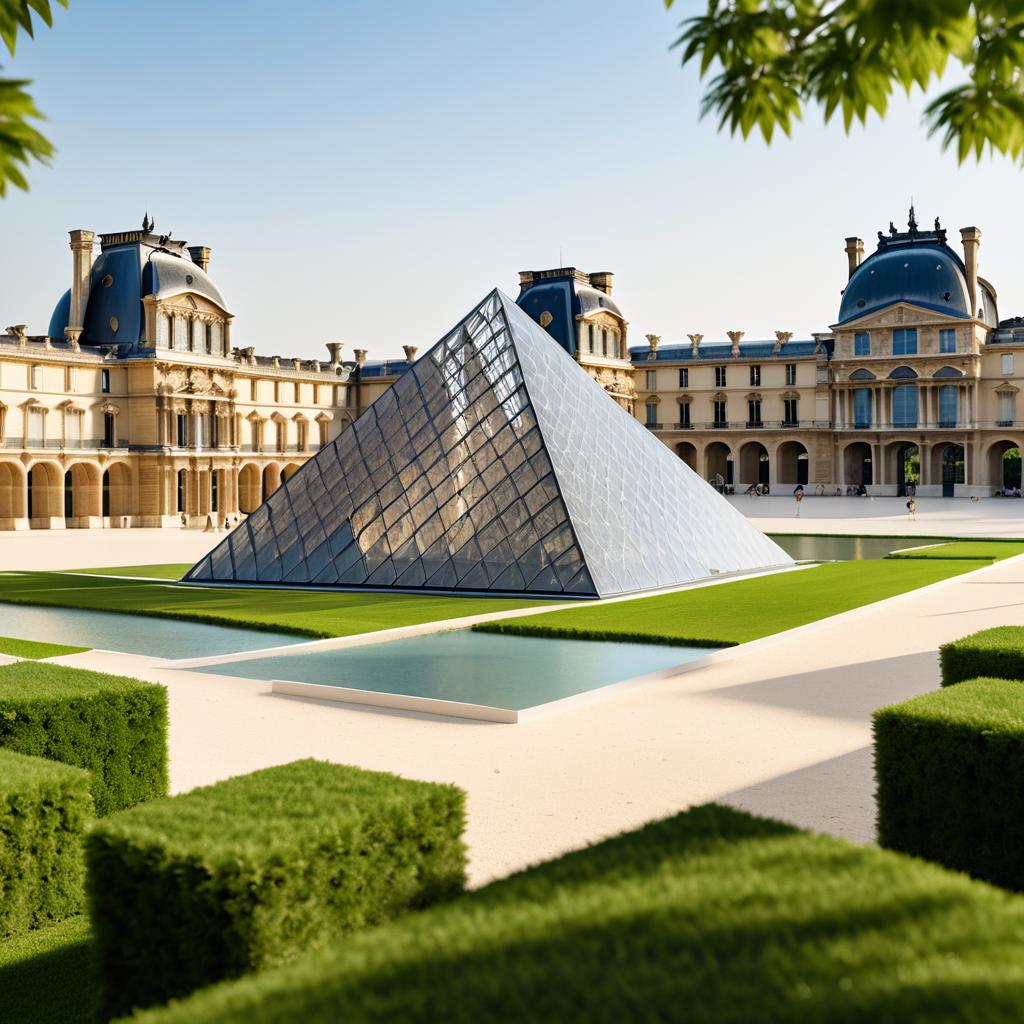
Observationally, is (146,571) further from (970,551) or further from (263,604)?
(970,551)

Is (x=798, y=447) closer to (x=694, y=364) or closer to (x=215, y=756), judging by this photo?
(x=694, y=364)

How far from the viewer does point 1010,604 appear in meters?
16.9

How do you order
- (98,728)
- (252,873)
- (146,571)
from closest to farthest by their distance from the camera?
(252,873) → (98,728) → (146,571)

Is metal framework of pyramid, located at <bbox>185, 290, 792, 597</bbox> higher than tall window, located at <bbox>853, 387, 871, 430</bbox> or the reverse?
the reverse

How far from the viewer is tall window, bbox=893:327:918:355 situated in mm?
64000

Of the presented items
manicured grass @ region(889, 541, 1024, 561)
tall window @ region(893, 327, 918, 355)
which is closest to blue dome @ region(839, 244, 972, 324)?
tall window @ region(893, 327, 918, 355)

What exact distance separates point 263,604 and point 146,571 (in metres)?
7.51

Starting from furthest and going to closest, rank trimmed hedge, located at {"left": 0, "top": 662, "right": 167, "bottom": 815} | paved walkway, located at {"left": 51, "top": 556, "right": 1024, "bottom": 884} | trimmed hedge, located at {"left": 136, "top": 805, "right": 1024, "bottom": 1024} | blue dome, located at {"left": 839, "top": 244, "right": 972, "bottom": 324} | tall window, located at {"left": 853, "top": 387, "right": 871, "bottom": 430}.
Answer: tall window, located at {"left": 853, "top": 387, "right": 871, "bottom": 430} → blue dome, located at {"left": 839, "top": 244, "right": 972, "bottom": 324} → paved walkway, located at {"left": 51, "top": 556, "right": 1024, "bottom": 884} → trimmed hedge, located at {"left": 0, "top": 662, "right": 167, "bottom": 815} → trimmed hedge, located at {"left": 136, "top": 805, "right": 1024, "bottom": 1024}

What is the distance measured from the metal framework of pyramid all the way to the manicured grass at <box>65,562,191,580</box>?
1.61m

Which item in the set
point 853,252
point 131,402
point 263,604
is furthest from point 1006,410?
point 263,604

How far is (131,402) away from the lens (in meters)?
49.7

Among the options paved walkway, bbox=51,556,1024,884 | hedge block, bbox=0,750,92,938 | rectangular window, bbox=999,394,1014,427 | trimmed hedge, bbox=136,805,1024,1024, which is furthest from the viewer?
rectangular window, bbox=999,394,1014,427

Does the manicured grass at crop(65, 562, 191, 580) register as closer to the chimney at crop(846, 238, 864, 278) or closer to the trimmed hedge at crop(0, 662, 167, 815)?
the trimmed hedge at crop(0, 662, 167, 815)

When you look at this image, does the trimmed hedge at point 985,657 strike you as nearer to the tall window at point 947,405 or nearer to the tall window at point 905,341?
the tall window at point 947,405
